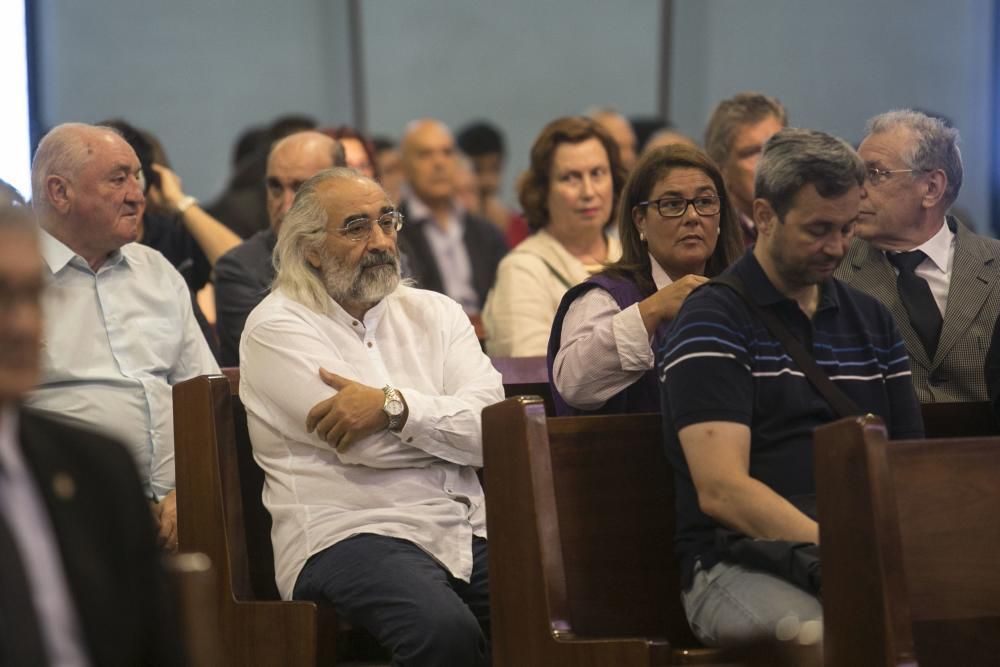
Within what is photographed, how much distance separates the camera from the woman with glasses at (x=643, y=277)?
11.3 feet

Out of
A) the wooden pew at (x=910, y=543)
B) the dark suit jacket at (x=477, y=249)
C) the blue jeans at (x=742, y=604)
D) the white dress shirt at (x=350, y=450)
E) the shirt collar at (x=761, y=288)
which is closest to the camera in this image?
the wooden pew at (x=910, y=543)

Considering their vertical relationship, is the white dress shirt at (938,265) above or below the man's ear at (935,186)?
below

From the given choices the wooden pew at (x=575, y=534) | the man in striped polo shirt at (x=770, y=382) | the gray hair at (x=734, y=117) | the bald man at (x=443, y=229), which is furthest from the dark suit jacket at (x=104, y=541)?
the bald man at (x=443, y=229)

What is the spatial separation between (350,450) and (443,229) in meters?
4.46

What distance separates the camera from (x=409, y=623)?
10.3 feet

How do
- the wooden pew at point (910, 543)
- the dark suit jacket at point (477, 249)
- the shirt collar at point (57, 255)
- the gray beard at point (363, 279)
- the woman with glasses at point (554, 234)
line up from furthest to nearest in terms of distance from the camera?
1. the dark suit jacket at point (477, 249)
2. the woman with glasses at point (554, 234)
3. the shirt collar at point (57, 255)
4. the gray beard at point (363, 279)
5. the wooden pew at point (910, 543)

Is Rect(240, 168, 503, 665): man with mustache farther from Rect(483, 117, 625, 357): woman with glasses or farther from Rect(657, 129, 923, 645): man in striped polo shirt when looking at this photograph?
Rect(483, 117, 625, 357): woman with glasses

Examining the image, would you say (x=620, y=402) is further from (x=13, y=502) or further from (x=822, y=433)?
(x=13, y=502)

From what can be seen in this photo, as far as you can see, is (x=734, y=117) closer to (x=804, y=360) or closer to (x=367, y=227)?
(x=367, y=227)

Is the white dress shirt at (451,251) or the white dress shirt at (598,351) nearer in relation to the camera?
the white dress shirt at (598,351)

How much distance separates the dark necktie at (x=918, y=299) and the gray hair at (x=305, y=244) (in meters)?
1.39

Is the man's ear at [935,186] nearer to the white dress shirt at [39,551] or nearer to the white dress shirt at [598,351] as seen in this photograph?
the white dress shirt at [598,351]

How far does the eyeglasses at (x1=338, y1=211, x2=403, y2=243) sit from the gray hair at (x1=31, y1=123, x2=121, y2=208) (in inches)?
30.6

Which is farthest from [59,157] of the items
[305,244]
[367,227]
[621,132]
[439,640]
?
[621,132]
